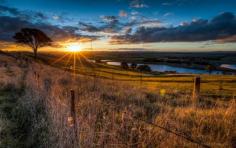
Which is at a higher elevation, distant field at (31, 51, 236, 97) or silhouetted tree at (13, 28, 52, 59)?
silhouetted tree at (13, 28, 52, 59)

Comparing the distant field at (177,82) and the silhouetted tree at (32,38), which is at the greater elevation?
the silhouetted tree at (32,38)

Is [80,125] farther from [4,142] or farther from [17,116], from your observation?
[17,116]

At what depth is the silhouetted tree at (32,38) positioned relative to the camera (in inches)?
1833

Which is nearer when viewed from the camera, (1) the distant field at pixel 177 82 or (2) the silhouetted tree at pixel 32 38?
(1) the distant field at pixel 177 82

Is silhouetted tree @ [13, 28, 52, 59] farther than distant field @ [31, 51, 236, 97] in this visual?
Yes

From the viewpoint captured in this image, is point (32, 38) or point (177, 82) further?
point (32, 38)

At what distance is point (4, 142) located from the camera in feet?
14.6

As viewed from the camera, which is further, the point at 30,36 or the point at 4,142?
the point at 30,36

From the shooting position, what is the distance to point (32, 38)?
4703 cm

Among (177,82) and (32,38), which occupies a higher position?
(32,38)

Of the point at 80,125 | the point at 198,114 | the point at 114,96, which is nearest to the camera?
the point at 80,125

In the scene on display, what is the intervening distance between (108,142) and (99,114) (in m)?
1.96

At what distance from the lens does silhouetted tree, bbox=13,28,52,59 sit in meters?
46.6

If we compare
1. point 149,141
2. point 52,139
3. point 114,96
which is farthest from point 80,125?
point 114,96
